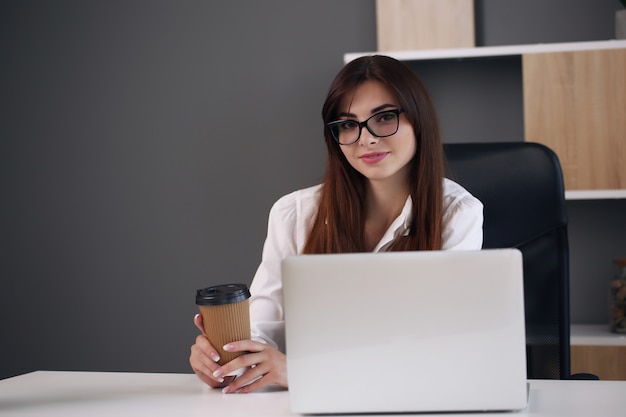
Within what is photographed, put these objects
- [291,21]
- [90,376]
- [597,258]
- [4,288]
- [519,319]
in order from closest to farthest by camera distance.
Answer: [519,319] < [90,376] < [597,258] < [291,21] < [4,288]

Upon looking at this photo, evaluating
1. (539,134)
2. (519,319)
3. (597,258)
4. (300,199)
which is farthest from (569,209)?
(519,319)

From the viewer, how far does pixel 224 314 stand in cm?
129

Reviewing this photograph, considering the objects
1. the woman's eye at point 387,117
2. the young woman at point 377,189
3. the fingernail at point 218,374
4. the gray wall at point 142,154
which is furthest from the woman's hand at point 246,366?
the gray wall at point 142,154

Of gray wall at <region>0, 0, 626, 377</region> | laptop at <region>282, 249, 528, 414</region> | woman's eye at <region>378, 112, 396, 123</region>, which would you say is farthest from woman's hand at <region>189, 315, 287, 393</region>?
gray wall at <region>0, 0, 626, 377</region>

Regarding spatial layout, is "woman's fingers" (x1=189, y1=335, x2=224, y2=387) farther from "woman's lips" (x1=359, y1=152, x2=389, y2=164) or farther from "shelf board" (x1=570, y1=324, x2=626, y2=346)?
"shelf board" (x1=570, y1=324, x2=626, y2=346)

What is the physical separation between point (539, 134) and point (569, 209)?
422 millimetres

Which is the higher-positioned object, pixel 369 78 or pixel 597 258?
pixel 369 78

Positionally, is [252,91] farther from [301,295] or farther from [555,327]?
[301,295]

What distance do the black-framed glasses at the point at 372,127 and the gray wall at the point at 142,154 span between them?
1.25 m

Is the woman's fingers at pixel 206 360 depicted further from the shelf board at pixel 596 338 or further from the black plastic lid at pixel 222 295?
the shelf board at pixel 596 338

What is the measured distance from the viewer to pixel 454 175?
1970 millimetres

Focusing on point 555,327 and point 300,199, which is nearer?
point 555,327

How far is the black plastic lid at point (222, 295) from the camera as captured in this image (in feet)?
4.11

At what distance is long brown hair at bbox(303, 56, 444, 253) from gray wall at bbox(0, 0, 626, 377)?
1.15m
